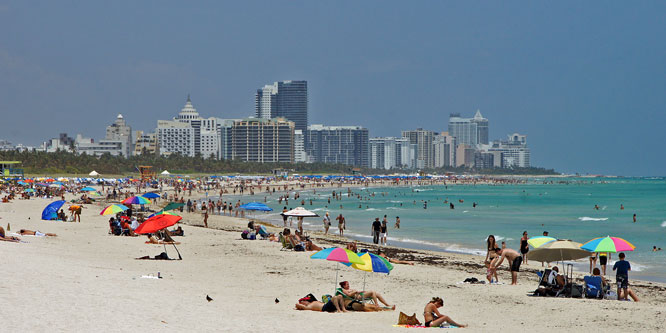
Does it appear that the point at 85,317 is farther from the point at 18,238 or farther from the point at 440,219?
the point at 440,219

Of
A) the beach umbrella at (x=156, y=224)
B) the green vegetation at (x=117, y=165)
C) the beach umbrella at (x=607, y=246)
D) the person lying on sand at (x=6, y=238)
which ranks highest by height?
the green vegetation at (x=117, y=165)

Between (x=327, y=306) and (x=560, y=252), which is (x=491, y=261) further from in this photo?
(x=327, y=306)

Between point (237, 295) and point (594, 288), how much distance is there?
7.89 metres

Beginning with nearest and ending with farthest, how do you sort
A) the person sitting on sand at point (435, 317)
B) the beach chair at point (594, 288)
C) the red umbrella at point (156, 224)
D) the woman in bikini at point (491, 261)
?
the person sitting on sand at point (435, 317) < the beach chair at point (594, 288) < the woman in bikini at point (491, 261) < the red umbrella at point (156, 224)

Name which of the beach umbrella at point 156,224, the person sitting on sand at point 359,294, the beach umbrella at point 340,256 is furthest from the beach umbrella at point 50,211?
the person sitting on sand at point 359,294

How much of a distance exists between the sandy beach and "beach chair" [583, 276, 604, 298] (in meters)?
0.35

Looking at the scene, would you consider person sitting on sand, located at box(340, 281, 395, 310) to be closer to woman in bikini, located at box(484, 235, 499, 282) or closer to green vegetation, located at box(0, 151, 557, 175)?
woman in bikini, located at box(484, 235, 499, 282)

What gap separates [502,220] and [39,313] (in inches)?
1734

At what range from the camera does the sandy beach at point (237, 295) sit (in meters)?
9.86

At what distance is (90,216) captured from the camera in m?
36.5

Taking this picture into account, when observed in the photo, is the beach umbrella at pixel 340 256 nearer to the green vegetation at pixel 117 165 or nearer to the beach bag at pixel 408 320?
the beach bag at pixel 408 320

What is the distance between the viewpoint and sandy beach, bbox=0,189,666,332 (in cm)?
986

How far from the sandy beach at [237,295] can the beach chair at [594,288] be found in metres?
0.35

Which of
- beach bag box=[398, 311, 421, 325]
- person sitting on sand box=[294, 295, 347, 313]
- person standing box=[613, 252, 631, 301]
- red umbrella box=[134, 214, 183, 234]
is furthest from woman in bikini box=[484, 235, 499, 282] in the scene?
red umbrella box=[134, 214, 183, 234]
